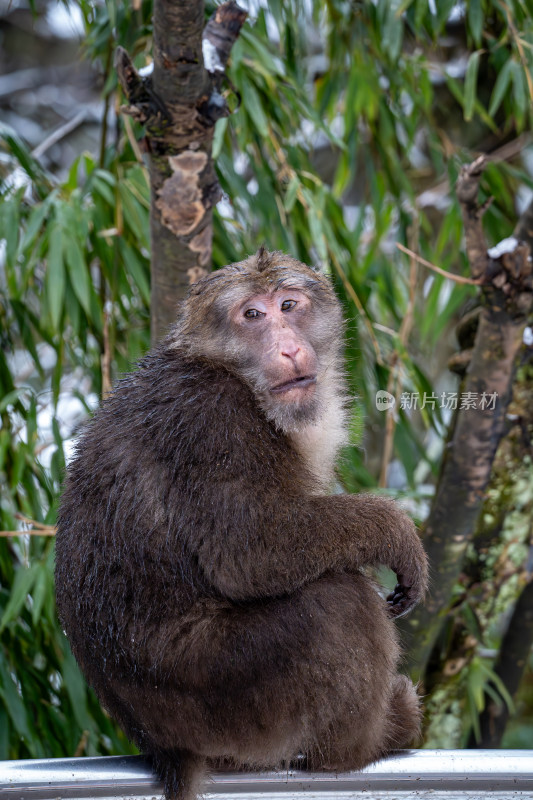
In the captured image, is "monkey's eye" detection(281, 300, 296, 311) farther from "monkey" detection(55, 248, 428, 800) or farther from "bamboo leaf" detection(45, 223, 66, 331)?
"bamboo leaf" detection(45, 223, 66, 331)

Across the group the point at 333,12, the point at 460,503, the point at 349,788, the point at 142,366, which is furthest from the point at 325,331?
the point at 333,12

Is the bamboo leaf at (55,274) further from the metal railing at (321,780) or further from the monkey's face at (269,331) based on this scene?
the metal railing at (321,780)

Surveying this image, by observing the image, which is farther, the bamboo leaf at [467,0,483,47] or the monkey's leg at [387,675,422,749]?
the bamboo leaf at [467,0,483,47]

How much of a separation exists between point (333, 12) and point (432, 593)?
92.0 inches

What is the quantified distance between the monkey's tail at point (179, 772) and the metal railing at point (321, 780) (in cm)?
2

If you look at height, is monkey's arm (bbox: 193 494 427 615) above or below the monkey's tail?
above

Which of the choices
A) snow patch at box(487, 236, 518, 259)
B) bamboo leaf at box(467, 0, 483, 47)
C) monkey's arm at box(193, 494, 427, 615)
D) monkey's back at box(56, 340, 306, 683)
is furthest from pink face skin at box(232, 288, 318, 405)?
bamboo leaf at box(467, 0, 483, 47)

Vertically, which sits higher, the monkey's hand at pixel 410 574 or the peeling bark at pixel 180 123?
the peeling bark at pixel 180 123

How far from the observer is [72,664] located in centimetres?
318

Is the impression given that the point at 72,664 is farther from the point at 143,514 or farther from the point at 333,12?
the point at 333,12

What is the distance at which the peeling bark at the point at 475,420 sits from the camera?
2611 mm

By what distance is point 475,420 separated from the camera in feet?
9.18

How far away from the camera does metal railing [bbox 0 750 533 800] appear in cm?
190
